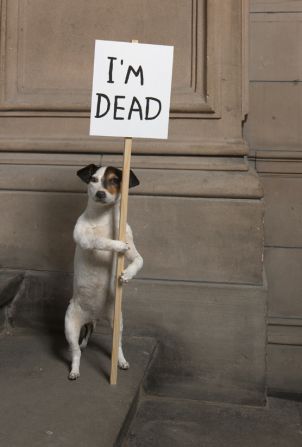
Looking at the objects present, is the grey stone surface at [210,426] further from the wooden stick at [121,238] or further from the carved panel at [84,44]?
the carved panel at [84,44]

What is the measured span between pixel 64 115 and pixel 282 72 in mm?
1613

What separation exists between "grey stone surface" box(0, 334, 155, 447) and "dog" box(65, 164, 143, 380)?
11 centimetres

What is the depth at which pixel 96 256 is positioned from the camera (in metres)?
2.24

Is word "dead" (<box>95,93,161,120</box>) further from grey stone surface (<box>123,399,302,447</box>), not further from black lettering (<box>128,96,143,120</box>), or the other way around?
grey stone surface (<box>123,399,302,447</box>)

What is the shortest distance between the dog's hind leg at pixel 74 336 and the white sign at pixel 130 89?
0.91 m

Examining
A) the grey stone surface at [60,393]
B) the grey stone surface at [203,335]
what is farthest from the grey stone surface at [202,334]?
the grey stone surface at [60,393]

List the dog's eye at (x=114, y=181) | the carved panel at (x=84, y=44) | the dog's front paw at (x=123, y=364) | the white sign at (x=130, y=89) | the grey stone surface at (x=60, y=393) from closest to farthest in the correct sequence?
1. the grey stone surface at (x=60, y=393)
2. the white sign at (x=130, y=89)
3. the dog's eye at (x=114, y=181)
4. the dog's front paw at (x=123, y=364)
5. the carved panel at (x=84, y=44)

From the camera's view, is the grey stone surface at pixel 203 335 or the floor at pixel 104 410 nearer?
the floor at pixel 104 410

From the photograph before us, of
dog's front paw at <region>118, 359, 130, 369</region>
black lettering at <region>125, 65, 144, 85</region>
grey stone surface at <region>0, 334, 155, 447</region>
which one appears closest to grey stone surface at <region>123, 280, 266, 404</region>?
grey stone surface at <region>0, 334, 155, 447</region>

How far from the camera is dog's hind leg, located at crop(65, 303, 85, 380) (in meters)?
2.22

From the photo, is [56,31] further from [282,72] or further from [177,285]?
[177,285]

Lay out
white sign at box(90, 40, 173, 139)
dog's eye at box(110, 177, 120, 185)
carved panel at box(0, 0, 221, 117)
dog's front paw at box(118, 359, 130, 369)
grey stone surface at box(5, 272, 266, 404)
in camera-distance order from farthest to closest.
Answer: carved panel at box(0, 0, 221, 117) < grey stone surface at box(5, 272, 266, 404) < dog's front paw at box(118, 359, 130, 369) < dog's eye at box(110, 177, 120, 185) < white sign at box(90, 40, 173, 139)

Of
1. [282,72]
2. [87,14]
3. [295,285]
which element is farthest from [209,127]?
[295,285]

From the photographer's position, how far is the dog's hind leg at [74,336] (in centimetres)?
222
